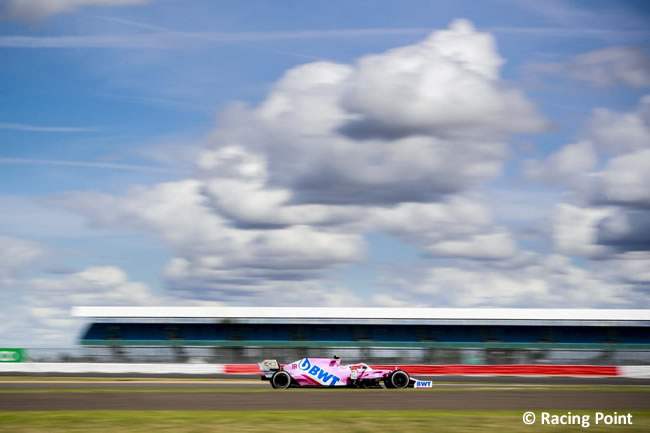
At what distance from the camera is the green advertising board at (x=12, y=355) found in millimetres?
42688

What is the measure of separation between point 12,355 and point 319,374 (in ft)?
77.1

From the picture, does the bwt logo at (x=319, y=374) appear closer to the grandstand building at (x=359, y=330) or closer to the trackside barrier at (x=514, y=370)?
the trackside barrier at (x=514, y=370)

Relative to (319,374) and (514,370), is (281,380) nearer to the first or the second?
(319,374)

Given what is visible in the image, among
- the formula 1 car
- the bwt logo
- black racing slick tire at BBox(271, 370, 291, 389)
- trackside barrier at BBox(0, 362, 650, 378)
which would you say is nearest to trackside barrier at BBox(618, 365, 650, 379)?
trackside barrier at BBox(0, 362, 650, 378)

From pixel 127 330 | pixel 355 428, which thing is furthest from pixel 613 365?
pixel 127 330


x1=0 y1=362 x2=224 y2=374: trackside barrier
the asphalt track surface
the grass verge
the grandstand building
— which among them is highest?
the grandstand building

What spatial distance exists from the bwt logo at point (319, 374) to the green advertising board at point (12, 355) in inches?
887

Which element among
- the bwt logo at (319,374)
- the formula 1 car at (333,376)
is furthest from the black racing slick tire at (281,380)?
the bwt logo at (319,374)

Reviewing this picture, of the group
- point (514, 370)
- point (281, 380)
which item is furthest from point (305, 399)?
point (514, 370)

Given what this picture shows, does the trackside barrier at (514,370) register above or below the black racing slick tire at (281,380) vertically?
above

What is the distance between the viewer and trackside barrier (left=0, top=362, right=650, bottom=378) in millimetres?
39812

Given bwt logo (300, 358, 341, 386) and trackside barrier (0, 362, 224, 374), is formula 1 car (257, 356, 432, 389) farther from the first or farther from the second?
trackside barrier (0, 362, 224, 374)

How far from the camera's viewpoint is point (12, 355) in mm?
42812

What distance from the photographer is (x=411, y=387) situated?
87.2 feet
